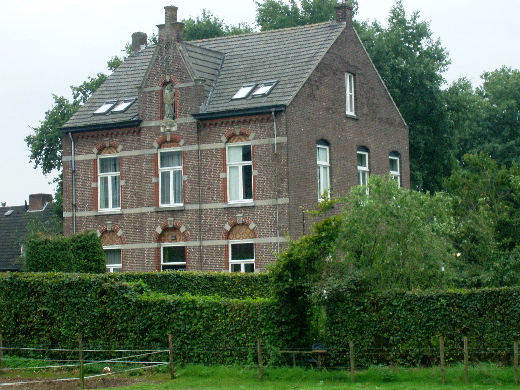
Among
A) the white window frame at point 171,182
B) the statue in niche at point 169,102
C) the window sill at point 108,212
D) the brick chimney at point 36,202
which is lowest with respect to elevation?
the window sill at point 108,212

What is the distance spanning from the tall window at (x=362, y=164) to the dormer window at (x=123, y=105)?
984 cm

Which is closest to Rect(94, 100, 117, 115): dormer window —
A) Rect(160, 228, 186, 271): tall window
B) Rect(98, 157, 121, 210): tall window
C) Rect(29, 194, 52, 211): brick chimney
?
Rect(98, 157, 121, 210): tall window

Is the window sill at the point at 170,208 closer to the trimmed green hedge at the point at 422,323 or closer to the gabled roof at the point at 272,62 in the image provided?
the gabled roof at the point at 272,62

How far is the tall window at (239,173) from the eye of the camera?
40250mm

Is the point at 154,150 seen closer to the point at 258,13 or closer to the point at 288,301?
the point at 288,301

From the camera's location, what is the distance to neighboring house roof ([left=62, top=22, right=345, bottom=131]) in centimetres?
4056

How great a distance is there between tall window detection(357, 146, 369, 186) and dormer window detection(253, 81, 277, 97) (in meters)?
5.24

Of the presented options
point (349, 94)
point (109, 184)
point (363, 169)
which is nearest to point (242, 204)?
point (363, 169)

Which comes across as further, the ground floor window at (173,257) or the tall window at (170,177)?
the tall window at (170,177)

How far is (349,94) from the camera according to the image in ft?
143

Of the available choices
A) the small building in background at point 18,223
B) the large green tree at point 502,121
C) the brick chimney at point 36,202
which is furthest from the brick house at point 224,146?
the brick chimney at point 36,202

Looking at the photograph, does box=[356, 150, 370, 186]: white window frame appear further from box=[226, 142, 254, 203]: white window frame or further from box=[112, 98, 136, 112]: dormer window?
box=[112, 98, 136, 112]: dormer window

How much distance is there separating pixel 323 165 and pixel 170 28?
8225 mm

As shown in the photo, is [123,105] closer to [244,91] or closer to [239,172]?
[244,91]
